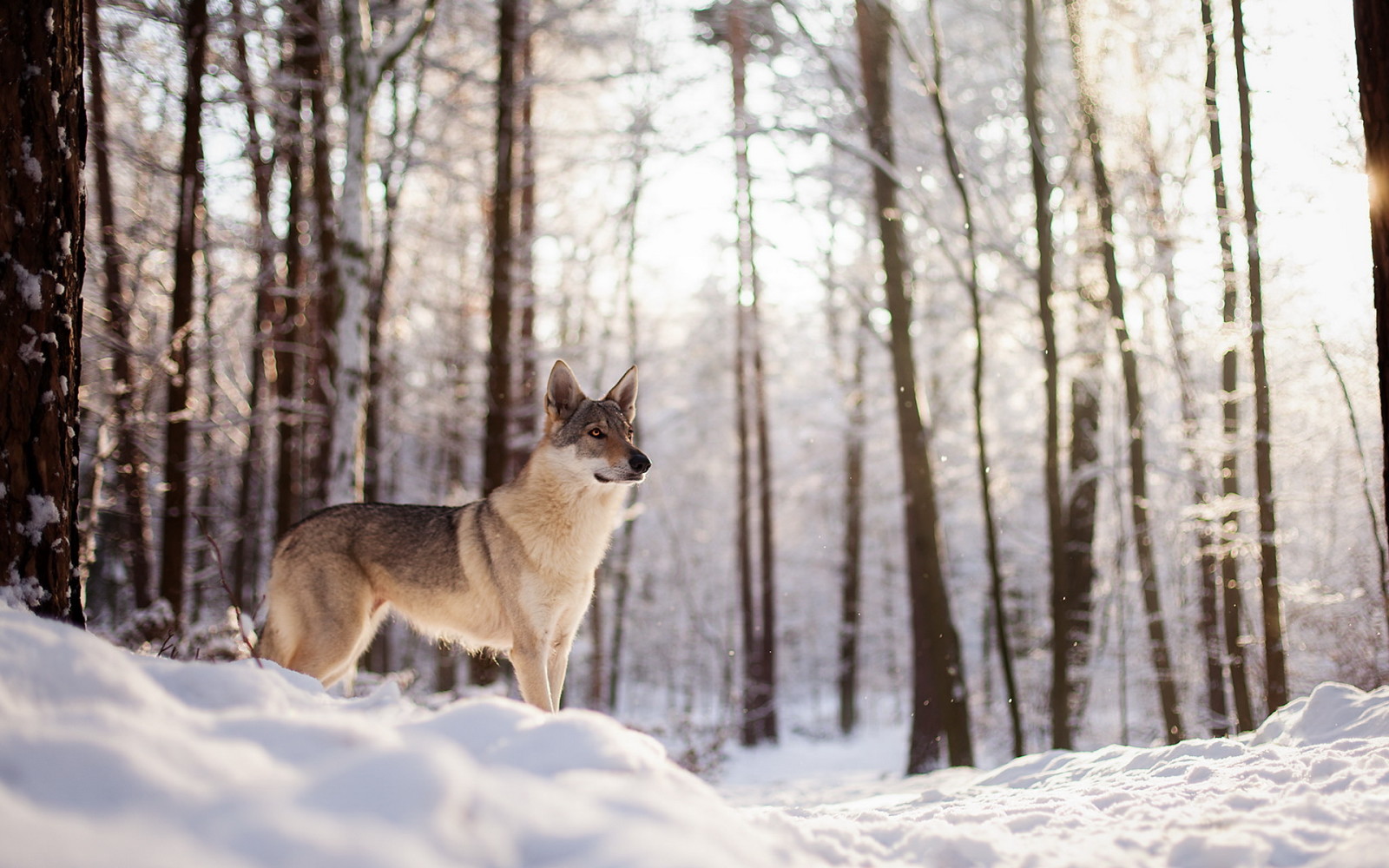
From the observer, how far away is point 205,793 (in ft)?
5.06

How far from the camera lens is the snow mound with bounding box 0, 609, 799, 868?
1427mm

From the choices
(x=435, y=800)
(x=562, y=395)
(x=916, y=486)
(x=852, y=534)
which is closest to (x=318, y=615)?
(x=562, y=395)

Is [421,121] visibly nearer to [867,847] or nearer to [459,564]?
[459,564]

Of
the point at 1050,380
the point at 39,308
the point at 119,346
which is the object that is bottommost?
the point at 39,308

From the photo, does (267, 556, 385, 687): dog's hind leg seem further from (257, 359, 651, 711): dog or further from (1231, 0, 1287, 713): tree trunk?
(1231, 0, 1287, 713): tree trunk

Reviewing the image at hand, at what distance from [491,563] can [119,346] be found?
284 inches

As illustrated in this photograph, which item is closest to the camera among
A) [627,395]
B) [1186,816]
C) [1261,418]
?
[1186,816]

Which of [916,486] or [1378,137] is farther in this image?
[916,486]

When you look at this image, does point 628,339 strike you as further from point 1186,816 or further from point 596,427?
point 1186,816

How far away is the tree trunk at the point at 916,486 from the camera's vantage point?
980cm

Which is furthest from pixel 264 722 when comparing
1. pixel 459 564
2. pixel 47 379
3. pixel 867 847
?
pixel 459 564

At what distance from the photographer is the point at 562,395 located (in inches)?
216

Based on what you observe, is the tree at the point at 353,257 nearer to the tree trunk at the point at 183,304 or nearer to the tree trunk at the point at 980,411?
the tree trunk at the point at 183,304

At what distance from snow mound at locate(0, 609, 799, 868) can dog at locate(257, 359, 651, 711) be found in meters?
2.70
